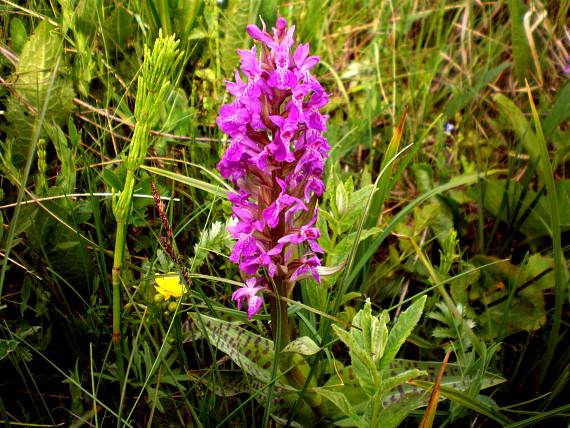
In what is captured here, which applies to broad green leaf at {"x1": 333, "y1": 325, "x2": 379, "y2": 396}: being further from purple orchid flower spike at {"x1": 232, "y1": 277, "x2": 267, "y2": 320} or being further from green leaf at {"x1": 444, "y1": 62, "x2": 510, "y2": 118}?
green leaf at {"x1": 444, "y1": 62, "x2": 510, "y2": 118}

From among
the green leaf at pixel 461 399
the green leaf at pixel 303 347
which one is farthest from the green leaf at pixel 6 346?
the green leaf at pixel 461 399

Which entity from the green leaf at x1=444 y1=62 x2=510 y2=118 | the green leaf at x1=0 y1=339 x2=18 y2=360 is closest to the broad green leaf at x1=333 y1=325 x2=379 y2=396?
the green leaf at x1=0 y1=339 x2=18 y2=360

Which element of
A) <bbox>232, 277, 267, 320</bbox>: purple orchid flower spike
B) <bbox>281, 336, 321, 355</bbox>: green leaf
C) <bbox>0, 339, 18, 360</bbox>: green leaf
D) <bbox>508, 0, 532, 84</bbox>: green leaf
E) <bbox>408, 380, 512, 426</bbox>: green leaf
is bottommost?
<bbox>0, 339, 18, 360</bbox>: green leaf

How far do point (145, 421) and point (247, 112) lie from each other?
0.99 meters

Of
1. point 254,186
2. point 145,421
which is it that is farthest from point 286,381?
point 254,186

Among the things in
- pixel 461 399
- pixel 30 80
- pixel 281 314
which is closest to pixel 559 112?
pixel 461 399

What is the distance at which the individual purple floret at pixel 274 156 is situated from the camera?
1509mm

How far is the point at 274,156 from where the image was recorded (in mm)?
1522

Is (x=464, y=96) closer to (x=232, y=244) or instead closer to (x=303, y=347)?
(x=232, y=244)

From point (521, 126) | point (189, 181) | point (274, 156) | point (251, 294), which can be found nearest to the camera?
point (274, 156)

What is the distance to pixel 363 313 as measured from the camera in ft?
4.36

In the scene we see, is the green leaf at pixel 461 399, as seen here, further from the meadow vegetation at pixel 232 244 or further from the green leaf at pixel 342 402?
the green leaf at pixel 342 402

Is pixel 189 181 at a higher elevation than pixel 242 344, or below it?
higher

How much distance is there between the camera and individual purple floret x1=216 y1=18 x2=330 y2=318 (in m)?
1.51
